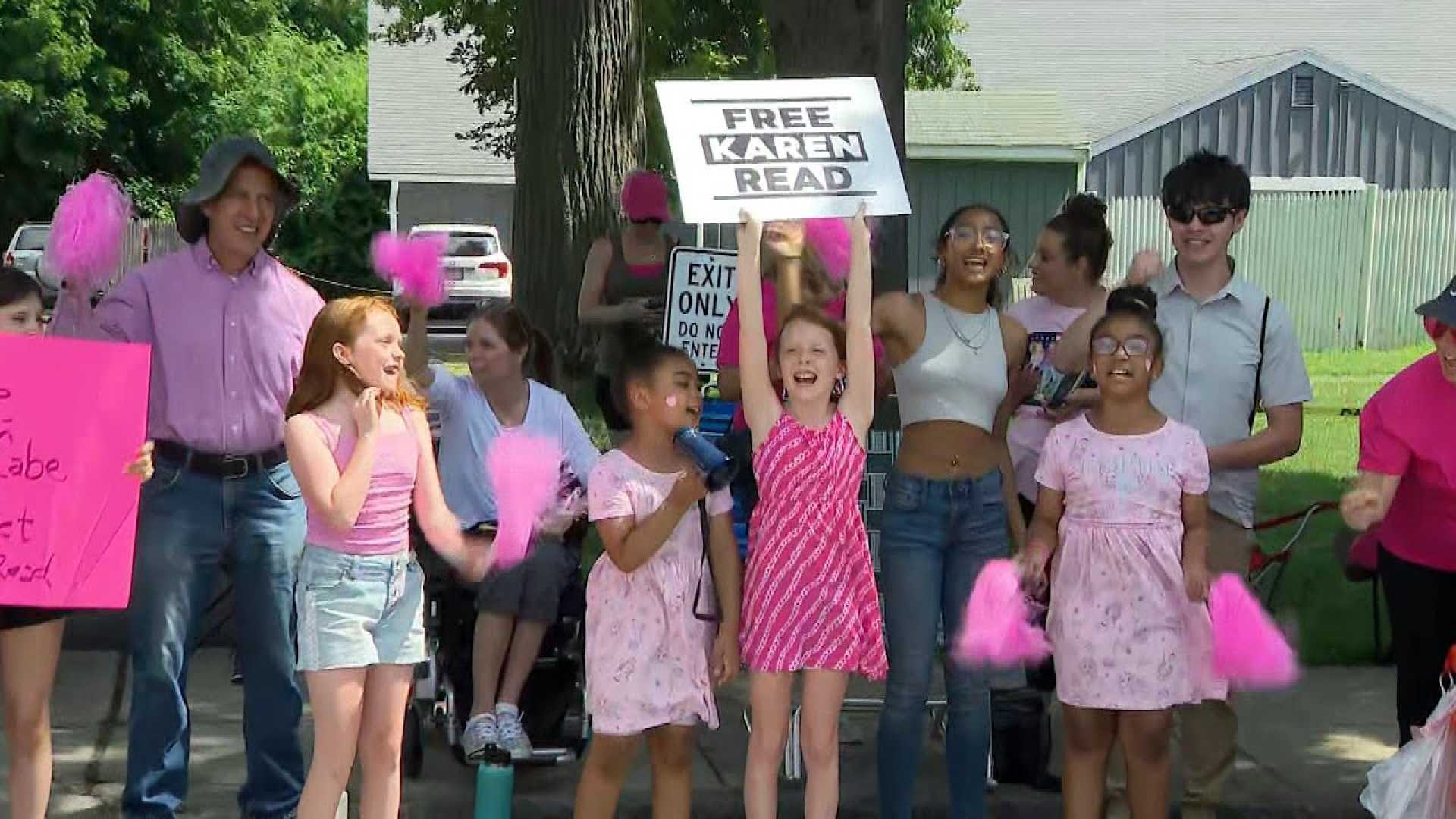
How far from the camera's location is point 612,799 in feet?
17.4

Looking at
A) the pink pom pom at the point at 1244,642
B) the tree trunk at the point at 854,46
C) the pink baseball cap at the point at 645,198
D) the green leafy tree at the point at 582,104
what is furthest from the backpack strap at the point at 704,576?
the green leafy tree at the point at 582,104

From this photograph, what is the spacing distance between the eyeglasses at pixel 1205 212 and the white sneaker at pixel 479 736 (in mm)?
2683

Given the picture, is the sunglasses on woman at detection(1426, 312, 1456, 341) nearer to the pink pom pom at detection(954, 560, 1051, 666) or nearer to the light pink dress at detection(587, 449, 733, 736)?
the pink pom pom at detection(954, 560, 1051, 666)

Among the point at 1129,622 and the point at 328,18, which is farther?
the point at 328,18

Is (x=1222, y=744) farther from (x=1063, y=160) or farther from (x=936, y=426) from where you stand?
(x=1063, y=160)

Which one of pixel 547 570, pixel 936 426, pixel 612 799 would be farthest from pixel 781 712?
pixel 547 570

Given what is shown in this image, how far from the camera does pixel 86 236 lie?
5.27 metres

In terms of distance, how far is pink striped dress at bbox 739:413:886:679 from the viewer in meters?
5.10

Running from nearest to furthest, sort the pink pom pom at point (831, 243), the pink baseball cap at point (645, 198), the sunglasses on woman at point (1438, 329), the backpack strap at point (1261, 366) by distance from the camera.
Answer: the sunglasses on woman at point (1438, 329), the pink pom pom at point (831, 243), the backpack strap at point (1261, 366), the pink baseball cap at point (645, 198)

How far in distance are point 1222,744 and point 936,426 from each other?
1.37 m

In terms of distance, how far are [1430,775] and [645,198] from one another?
4.39m

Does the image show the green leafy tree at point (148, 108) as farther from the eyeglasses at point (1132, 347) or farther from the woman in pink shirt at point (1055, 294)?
the eyeglasses at point (1132, 347)

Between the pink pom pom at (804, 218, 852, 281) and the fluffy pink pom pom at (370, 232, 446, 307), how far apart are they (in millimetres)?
1159

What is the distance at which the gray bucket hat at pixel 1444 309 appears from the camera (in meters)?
5.02
